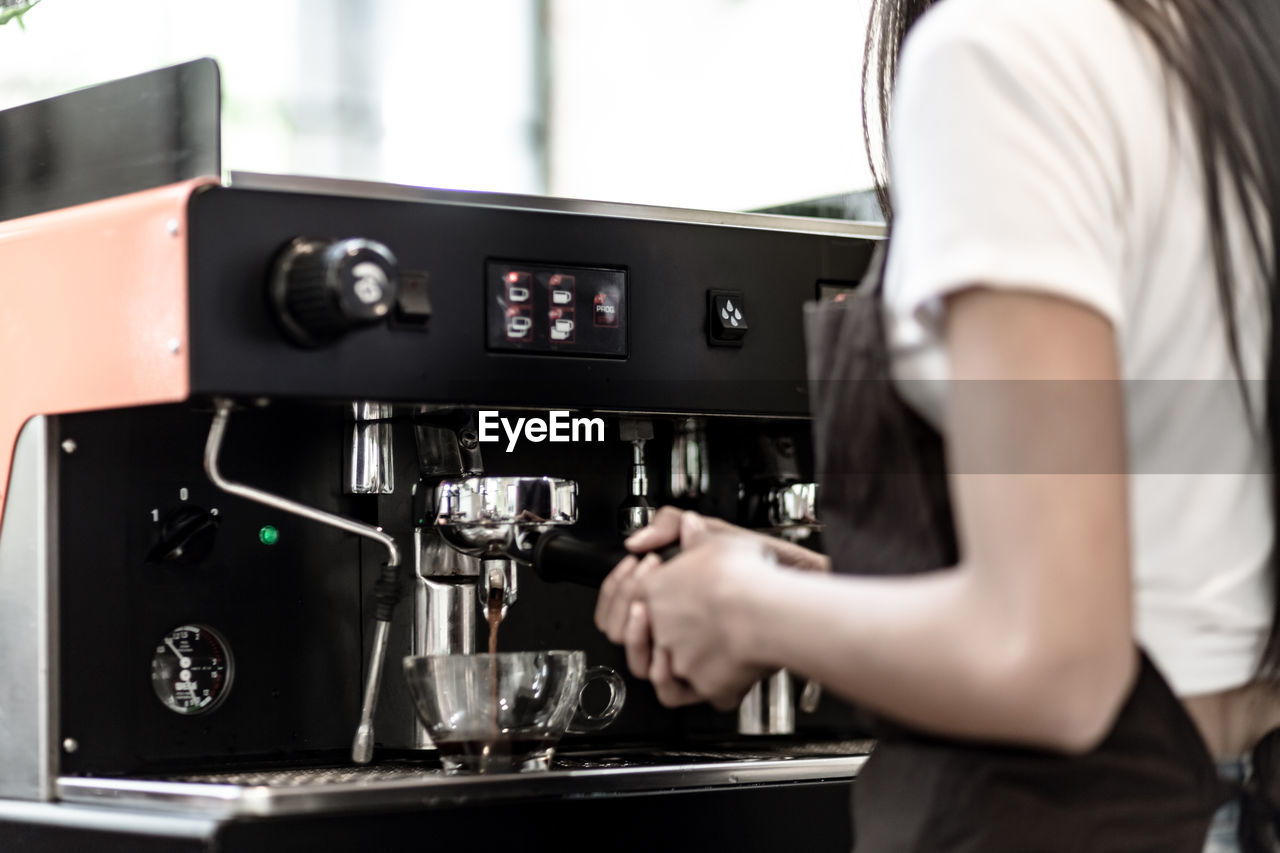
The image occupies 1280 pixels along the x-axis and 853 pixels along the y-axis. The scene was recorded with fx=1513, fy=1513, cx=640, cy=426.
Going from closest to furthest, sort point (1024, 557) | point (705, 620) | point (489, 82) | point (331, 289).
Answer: point (1024, 557) < point (705, 620) < point (331, 289) < point (489, 82)

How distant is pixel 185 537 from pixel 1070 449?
2.06 ft

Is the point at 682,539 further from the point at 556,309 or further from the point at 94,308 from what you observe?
the point at 94,308

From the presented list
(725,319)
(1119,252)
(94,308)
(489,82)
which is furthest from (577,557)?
(489,82)

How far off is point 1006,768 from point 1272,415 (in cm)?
16

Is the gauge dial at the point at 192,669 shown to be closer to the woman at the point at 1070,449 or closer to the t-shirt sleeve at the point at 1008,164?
the woman at the point at 1070,449

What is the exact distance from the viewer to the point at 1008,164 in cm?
48

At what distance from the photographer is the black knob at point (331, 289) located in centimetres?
77

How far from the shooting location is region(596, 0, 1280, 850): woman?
18.2 inches

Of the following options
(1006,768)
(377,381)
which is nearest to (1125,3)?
(1006,768)

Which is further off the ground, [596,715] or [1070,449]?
[1070,449]

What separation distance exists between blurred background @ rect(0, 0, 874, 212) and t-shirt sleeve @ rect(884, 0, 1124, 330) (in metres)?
1.94

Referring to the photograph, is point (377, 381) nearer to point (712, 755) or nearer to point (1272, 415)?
point (712, 755)

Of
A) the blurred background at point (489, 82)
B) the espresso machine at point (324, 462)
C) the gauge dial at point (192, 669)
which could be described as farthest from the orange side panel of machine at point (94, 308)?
the blurred background at point (489, 82)

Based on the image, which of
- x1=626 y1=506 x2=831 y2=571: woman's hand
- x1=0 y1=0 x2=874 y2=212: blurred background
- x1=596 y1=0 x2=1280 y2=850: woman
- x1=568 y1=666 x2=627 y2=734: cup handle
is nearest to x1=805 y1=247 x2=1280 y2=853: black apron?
x1=596 y1=0 x2=1280 y2=850: woman
